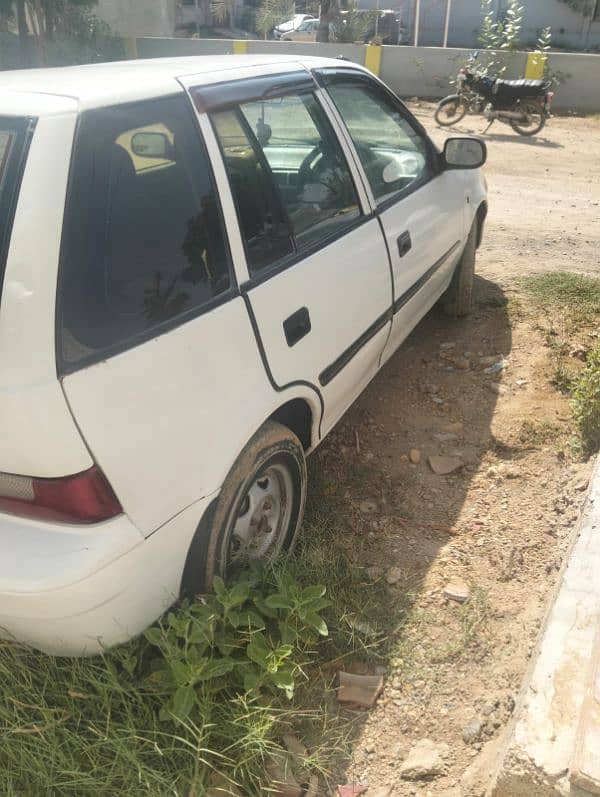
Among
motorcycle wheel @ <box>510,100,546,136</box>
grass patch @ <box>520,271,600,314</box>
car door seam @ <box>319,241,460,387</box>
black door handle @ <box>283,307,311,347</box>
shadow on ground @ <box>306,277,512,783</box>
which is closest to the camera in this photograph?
black door handle @ <box>283,307,311,347</box>

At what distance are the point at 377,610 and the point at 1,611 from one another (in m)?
1.35

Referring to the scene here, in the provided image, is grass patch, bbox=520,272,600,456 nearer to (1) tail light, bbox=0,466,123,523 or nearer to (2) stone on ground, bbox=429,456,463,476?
(2) stone on ground, bbox=429,456,463,476

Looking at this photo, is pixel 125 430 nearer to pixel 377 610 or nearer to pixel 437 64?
pixel 377 610

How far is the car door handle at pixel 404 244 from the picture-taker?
341 centimetres

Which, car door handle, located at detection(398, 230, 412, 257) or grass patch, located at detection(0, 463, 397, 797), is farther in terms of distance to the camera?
car door handle, located at detection(398, 230, 412, 257)

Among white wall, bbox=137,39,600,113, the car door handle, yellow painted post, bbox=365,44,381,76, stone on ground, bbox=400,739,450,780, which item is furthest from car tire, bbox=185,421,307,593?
yellow painted post, bbox=365,44,381,76

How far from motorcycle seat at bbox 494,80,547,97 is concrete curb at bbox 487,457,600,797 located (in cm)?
1109

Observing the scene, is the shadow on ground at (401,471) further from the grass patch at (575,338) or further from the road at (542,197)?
the road at (542,197)

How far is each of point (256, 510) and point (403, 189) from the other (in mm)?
1923

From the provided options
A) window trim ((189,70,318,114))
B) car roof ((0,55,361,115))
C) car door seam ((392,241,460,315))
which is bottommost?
car door seam ((392,241,460,315))

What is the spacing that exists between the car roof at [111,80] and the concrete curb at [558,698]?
202cm

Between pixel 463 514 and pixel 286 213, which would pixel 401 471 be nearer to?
pixel 463 514

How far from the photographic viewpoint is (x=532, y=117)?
11852 millimetres

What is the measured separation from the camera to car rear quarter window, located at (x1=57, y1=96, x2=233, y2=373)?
1.77 meters
